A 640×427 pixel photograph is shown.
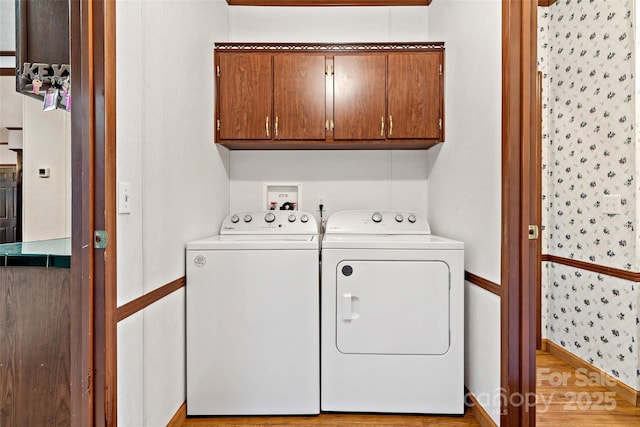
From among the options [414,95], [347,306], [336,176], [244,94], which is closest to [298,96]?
[244,94]

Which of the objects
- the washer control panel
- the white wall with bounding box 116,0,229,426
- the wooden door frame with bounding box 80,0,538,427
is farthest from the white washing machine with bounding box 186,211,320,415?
the wooden door frame with bounding box 80,0,538,427

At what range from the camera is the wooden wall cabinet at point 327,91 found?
2.48 metres

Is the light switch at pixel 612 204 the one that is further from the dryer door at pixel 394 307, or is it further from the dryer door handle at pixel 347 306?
the dryer door handle at pixel 347 306

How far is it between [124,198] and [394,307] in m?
1.32

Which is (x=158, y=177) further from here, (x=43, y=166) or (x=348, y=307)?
(x=43, y=166)

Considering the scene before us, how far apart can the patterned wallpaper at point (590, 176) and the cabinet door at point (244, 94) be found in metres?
1.96

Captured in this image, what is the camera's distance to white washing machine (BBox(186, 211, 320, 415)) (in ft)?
6.40

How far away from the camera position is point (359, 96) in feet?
8.21

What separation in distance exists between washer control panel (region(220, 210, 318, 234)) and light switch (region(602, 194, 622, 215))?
171cm

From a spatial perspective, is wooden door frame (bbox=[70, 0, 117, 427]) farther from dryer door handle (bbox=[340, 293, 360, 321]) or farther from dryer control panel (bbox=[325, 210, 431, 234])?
dryer control panel (bbox=[325, 210, 431, 234])

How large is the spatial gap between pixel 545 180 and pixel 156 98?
8.45ft

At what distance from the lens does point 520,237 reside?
5.16 feet

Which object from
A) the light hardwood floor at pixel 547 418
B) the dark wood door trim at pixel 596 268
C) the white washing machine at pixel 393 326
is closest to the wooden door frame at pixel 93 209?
the light hardwood floor at pixel 547 418

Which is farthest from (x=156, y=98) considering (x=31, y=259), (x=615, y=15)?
(x=615, y=15)
